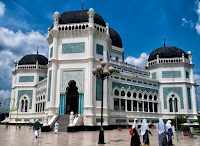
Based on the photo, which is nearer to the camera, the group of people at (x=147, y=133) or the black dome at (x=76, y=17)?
the group of people at (x=147, y=133)

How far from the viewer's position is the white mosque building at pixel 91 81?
24547 millimetres

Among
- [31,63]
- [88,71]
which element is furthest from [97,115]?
[31,63]

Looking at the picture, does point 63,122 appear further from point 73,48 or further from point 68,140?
point 68,140

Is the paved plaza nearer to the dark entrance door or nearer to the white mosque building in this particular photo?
the white mosque building

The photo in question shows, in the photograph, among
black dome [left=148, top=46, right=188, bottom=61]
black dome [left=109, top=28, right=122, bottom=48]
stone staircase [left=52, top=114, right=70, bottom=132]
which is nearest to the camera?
stone staircase [left=52, top=114, right=70, bottom=132]

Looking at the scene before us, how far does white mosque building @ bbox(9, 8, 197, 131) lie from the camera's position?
2455cm

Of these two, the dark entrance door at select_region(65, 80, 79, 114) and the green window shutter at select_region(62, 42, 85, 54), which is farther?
the dark entrance door at select_region(65, 80, 79, 114)

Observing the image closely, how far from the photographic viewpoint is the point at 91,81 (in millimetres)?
24188

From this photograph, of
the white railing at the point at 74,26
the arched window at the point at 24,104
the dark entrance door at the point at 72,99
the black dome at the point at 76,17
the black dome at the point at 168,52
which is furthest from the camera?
the arched window at the point at 24,104

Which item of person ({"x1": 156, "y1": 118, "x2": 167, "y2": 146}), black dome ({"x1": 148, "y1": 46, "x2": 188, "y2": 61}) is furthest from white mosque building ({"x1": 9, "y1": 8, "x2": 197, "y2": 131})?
person ({"x1": 156, "y1": 118, "x2": 167, "y2": 146})

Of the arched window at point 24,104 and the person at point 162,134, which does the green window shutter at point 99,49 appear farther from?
the arched window at point 24,104

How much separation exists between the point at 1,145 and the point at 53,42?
17997mm

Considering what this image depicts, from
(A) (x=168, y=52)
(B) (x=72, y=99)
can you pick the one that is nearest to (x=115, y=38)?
(A) (x=168, y=52)

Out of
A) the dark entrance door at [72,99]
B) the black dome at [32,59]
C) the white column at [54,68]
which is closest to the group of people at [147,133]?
the white column at [54,68]
